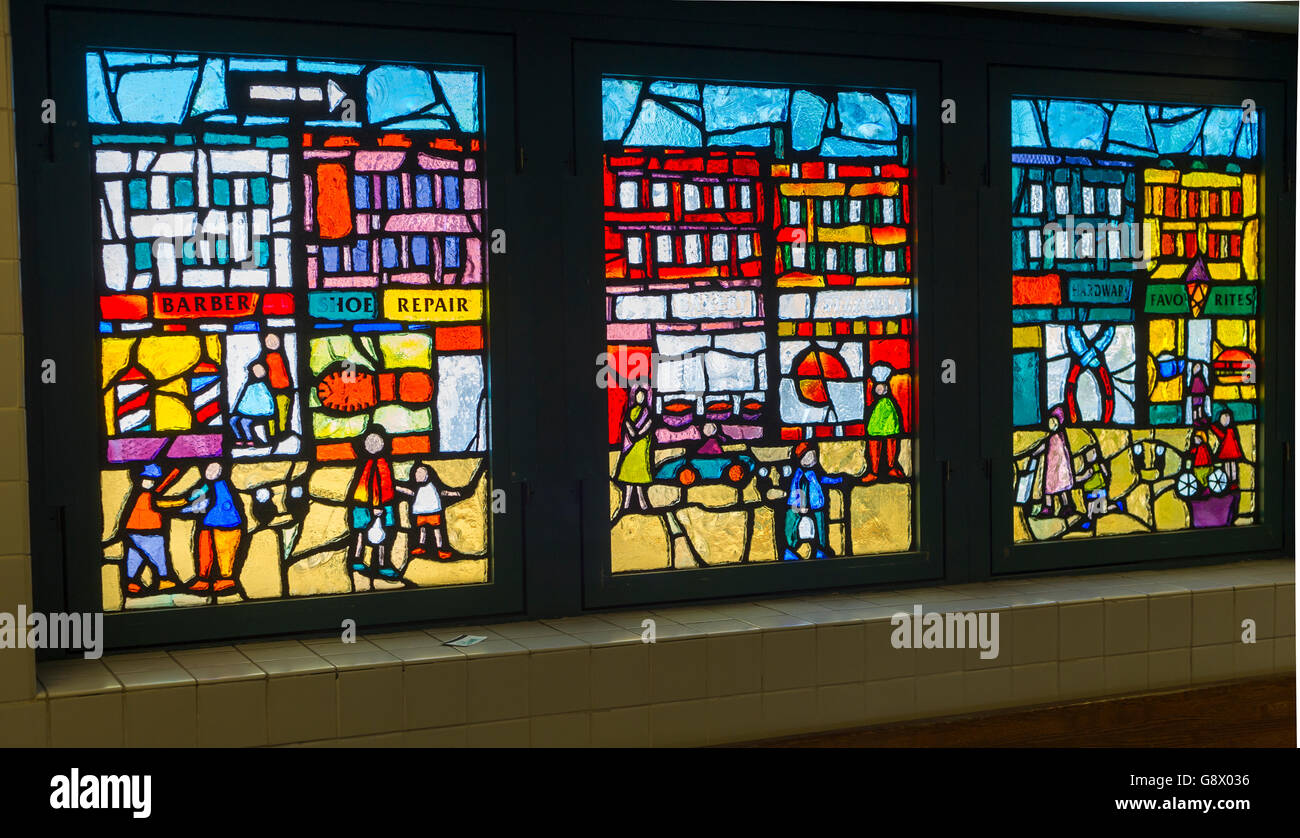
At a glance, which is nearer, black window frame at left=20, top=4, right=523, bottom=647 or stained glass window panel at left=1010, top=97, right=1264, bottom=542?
black window frame at left=20, top=4, right=523, bottom=647

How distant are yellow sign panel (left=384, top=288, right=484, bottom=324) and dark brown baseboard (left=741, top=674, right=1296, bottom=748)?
1104 mm

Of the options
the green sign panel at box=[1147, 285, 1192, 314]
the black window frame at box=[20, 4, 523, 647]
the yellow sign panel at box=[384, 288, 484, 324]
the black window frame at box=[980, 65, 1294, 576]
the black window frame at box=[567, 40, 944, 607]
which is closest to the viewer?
the black window frame at box=[20, 4, 523, 647]

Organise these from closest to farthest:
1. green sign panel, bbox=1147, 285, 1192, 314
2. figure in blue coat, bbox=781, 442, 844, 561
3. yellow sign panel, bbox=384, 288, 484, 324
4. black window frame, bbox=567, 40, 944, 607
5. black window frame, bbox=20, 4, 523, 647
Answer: black window frame, bbox=20, 4, 523, 647 → yellow sign panel, bbox=384, 288, 484, 324 → black window frame, bbox=567, 40, 944, 607 → figure in blue coat, bbox=781, 442, 844, 561 → green sign panel, bbox=1147, 285, 1192, 314

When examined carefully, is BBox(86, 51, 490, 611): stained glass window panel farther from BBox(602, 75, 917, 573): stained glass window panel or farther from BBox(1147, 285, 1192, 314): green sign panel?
BBox(1147, 285, 1192, 314): green sign panel

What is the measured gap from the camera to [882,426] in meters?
3.13

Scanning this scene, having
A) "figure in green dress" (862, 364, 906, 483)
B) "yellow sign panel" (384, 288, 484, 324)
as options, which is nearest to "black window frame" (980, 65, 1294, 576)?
"figure in green dress" (862, 364, 906, 483)

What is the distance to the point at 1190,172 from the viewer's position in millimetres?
3385

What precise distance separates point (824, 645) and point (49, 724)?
1543 mm

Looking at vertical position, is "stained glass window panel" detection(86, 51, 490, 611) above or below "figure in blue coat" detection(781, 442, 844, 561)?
above

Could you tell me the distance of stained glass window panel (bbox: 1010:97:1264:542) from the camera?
3270 millimetres

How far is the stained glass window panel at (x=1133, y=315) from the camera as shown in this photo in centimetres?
327

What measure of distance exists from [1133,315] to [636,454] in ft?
4.53

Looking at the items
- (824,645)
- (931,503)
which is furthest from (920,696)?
(931,503)

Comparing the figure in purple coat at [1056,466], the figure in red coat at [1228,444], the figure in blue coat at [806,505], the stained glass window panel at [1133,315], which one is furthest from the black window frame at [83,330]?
the figure in red coat at [1228,444]
